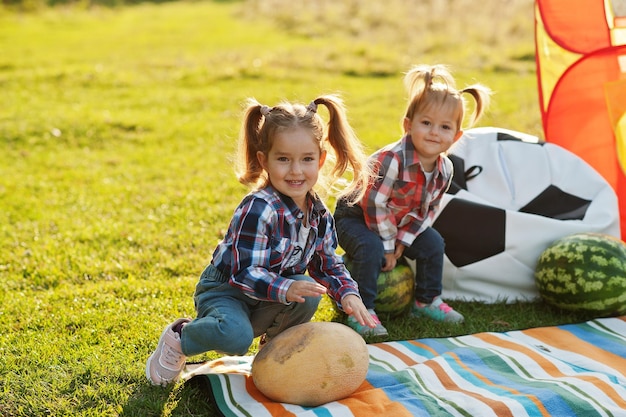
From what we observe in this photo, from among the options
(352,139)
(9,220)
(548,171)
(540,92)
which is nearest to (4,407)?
(352,139)

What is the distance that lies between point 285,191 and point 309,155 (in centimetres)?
19

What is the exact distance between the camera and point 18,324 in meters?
3.89

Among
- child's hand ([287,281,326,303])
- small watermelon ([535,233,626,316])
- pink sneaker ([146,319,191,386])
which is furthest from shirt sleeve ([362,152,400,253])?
pink sneaker ([146,319,191,386])

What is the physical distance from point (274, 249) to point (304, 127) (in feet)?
1.81

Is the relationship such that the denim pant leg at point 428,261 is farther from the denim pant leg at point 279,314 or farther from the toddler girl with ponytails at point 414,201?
the denim pant leg at point 279,314

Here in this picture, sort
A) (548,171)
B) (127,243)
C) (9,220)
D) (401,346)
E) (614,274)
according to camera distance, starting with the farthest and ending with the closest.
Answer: (9,220) < (127,243) < (548,171) < (614,274) < (401,346)

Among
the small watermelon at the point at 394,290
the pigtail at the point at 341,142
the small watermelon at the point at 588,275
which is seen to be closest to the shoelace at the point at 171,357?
the pigtail at the point at 341,142

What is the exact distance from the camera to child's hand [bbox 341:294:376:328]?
10.5ft

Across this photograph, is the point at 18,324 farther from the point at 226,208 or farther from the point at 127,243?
the point at 226,208

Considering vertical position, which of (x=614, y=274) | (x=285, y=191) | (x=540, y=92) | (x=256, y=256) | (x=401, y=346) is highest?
(x=540, y=92)

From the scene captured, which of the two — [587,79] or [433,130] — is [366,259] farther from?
[587,79]

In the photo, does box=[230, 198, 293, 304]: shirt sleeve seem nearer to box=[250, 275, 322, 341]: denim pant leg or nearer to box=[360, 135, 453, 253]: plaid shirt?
box=[250, 275, 322, 341]: denim pant leg

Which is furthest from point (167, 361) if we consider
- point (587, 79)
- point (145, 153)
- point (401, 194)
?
point (145, 153)

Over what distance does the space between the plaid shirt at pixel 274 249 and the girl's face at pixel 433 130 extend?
830mm
